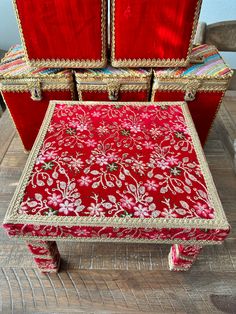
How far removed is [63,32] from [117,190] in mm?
711

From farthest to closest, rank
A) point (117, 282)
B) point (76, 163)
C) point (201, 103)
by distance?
1. point (201, 103)
2. point (117, 282)
3. point (76, 163)

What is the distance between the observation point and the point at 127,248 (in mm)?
1074

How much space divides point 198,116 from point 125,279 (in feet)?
2.84

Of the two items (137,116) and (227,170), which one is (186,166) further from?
(227,170)

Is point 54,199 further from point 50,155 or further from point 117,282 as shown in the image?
point 117,282

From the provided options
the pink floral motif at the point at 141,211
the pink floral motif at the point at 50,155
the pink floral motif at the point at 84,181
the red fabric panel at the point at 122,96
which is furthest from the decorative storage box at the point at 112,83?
the pink floral motif at the point at 141,211

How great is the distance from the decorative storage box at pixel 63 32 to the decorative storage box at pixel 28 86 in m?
0.05

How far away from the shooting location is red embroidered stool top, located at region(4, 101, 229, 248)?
2.33 ft

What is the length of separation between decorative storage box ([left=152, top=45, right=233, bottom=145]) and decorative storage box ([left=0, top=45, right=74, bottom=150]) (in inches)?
17.1

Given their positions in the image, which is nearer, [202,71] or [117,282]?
[117,282]

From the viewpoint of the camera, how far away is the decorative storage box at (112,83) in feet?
3.80

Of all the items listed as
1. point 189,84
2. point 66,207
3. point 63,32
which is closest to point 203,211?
point 66,207

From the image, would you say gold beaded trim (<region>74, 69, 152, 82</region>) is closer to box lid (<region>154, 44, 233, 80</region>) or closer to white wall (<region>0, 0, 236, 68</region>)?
box lid (<region>154, 44, 233, 80</region>)

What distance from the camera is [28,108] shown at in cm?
128
